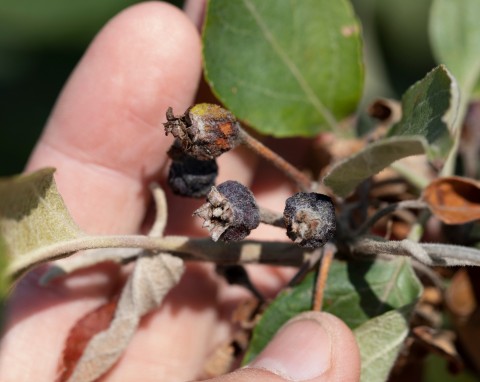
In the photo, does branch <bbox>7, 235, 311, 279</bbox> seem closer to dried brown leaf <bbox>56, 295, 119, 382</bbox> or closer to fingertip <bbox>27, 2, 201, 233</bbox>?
dried brown leaf <bbox>56, 295, 119, 382</bbox>

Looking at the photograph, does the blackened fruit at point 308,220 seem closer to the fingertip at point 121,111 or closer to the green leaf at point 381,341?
the green leaf at point 381,341

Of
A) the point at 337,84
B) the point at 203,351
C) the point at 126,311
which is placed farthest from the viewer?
the point at 203,351

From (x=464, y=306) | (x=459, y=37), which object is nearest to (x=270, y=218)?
(x=464, y=306)

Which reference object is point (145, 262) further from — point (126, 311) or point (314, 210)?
point (314, 210)

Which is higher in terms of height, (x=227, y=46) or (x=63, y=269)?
(x=227, y=46)

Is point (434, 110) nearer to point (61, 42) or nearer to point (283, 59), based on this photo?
point (283, 59)

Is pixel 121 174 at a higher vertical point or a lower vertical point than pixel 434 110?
lower

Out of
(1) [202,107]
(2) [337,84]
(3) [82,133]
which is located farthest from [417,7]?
(1) [202,107]
